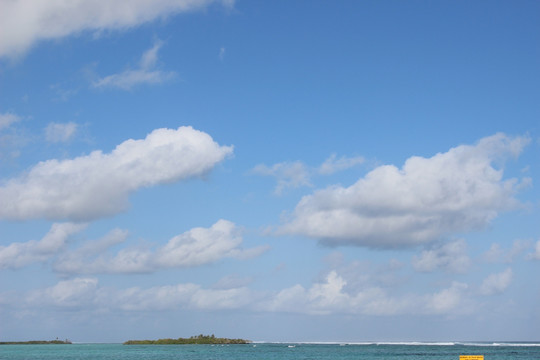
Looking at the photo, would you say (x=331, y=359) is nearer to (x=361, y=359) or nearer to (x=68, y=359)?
(x=361, y=359)

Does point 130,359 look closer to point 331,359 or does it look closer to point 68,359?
point 68,359

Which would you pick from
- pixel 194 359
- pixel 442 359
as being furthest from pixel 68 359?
pixel 442 359

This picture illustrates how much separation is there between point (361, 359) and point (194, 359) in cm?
4115

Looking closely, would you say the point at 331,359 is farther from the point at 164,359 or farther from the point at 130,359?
the point at 130,359

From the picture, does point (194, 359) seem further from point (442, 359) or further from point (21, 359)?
point (442, 359)

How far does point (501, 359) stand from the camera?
444 feet

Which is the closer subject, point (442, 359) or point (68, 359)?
point (442, 359)

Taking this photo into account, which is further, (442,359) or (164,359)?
(164,359)

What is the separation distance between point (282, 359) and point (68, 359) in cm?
5281

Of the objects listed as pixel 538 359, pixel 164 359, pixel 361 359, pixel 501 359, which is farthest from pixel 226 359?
pixel 538 359

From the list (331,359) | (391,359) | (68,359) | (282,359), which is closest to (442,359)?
(391,359)

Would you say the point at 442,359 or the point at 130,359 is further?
the point at 130,359

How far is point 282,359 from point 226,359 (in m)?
13.9

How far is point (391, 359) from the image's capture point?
136 m
